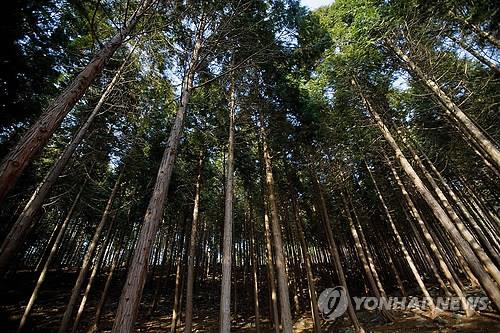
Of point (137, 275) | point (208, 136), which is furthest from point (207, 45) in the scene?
point (137, 275)

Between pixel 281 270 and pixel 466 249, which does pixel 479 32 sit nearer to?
pixel 466 249

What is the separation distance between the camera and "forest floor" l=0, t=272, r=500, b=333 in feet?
28.9

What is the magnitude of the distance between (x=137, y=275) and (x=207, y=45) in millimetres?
6909

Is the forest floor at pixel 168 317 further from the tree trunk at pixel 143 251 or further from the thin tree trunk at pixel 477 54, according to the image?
the tree trunk at pixel 143 251

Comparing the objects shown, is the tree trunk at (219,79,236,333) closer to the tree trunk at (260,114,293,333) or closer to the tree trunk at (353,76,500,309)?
the tree trunk at (260,114,293,333)

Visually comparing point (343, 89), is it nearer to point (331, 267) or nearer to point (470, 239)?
point (470, 239)

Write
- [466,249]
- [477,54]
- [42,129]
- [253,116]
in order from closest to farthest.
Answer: [42,129]
[466,249]
[477,54]
[253,116]

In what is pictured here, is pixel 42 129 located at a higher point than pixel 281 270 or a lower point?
higher

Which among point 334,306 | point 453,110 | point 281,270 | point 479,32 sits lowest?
point 334,306

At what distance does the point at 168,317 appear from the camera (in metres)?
15.5

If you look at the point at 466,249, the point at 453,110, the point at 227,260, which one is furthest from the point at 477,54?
the point at 227,260

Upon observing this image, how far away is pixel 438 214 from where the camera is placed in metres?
7.16

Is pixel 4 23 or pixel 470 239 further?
pixel 470 239

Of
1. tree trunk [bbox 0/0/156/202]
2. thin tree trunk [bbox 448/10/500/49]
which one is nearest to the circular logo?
thin tree trunk [bbox 448/10/500/49]
